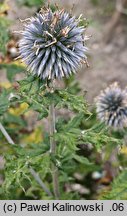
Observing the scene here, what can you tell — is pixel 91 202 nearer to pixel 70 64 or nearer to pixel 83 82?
pixel 70 64

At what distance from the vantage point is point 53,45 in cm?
210

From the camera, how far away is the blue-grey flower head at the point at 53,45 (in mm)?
2082

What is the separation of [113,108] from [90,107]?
1.07m

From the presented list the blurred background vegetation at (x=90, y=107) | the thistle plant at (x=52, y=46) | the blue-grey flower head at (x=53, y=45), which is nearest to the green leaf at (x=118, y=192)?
the blurred background vegetation at (x=90, y=107)

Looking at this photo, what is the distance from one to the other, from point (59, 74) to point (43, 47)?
0.15m

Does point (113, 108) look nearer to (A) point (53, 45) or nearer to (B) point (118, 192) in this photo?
(B) point (118, 192)

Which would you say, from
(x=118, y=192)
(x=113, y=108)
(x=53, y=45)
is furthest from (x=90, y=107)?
(x=53, y=45)

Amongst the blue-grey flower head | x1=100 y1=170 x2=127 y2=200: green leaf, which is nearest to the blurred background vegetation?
x1=100 y1=170 x2=127 y2=200: green leaf

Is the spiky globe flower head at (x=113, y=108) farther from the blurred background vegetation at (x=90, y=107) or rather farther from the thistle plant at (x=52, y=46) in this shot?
the thistle plant at (x=52, y=46)

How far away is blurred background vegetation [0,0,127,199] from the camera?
7.89 ft

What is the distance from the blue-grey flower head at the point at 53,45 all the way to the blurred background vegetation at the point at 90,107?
0.39ft

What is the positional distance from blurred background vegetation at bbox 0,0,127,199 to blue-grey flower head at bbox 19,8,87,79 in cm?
12

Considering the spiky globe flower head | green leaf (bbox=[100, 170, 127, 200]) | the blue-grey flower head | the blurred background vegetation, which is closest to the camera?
the blue-grey flower head

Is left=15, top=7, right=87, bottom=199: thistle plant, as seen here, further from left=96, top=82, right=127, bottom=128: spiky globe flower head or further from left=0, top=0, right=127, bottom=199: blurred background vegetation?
left=96, top=82, right=127, bottom=128: spiky globe flower head
